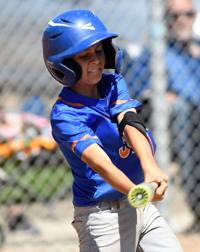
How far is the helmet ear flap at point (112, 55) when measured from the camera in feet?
12.3

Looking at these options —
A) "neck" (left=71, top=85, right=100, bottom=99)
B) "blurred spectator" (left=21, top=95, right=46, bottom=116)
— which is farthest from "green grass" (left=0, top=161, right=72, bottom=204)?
"neck" (left=71, top=85, right=100, bottom=99)

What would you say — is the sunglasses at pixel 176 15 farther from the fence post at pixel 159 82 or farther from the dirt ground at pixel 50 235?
the dirt ground at pixel 50 235

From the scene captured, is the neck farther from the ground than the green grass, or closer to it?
farther from the ground

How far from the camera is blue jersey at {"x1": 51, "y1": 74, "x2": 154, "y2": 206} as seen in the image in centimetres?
370

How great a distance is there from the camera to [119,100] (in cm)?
383

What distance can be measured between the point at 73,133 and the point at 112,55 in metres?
0.43

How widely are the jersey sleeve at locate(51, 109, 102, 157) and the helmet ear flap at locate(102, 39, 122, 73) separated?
311mm

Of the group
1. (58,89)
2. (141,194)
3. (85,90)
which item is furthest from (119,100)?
(58,89)

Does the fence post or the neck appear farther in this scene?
the fence post

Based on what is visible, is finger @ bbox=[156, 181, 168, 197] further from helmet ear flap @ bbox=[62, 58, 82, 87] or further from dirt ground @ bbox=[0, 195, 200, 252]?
dirt ground @ bbox=[0, 195, 200, 252]

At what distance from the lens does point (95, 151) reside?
11.6ft

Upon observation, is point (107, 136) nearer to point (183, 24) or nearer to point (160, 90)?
point (160, 90)

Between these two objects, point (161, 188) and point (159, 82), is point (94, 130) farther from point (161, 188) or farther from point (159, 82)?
point (159, 82)

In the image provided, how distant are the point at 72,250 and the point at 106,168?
285 centimetres
